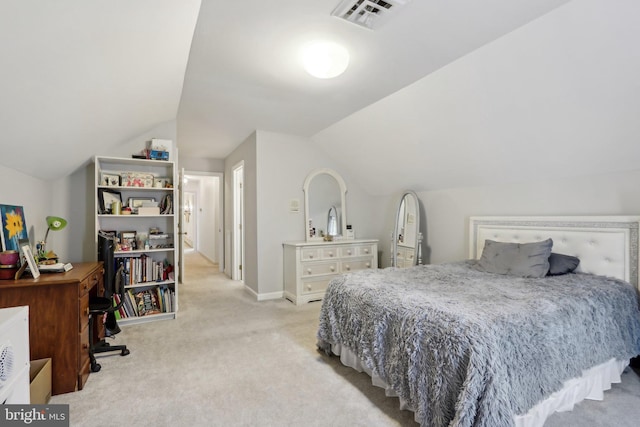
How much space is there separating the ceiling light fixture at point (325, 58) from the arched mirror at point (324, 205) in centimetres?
233

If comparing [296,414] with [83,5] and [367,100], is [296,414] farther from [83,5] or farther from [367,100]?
[367,100]

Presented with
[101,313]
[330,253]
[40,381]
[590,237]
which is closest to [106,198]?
[101,313]

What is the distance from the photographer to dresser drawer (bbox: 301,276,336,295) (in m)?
4.09

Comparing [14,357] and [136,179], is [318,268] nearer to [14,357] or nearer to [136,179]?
[136,179]

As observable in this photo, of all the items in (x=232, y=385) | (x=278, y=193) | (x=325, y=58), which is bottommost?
(x=232, y=385)

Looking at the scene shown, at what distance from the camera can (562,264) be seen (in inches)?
103

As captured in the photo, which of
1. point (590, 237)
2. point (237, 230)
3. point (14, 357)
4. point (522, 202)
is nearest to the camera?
point (14, 357)

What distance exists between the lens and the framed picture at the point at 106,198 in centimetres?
322

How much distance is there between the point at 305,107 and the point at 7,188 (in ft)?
8.69

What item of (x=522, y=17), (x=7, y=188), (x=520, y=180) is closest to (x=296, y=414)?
(x=7, y=188)

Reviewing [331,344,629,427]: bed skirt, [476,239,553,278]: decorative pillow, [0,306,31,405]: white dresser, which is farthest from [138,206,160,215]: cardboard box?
[476,239,553,278]: decorative pillow

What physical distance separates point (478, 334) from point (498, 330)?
0.44 feet

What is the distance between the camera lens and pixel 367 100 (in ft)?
10.7

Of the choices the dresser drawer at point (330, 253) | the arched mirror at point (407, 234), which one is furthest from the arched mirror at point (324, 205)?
the arched mirror at point (407, 234)
